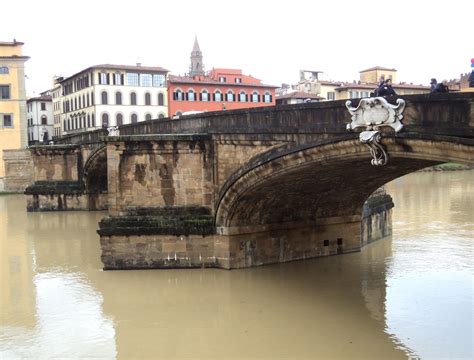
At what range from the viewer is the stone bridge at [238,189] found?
1374cm

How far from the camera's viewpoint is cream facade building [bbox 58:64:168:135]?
164 ft

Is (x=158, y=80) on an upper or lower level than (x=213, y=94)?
upper

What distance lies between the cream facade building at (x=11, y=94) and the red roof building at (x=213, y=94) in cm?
1284

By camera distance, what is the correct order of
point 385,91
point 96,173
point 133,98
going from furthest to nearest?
point 133,98, point 96,173, point 385,91

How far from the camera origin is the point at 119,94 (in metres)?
51.0

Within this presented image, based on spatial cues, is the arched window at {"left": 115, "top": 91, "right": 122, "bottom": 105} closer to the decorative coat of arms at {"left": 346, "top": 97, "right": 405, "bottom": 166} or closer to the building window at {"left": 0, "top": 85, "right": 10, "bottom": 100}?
the building window at {"left": 0, "top": 85, "right": 10, "bottom": 100}

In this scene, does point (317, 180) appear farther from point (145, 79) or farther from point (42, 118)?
point (42, 118)

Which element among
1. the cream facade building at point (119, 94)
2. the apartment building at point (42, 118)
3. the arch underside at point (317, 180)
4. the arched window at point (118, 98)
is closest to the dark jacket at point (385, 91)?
the arch underside at point (317, 180)

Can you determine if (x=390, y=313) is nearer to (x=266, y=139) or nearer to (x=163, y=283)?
(x=266, y=139)

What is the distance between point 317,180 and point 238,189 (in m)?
2.19

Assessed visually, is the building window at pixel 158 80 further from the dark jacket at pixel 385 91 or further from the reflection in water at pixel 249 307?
the dark jacket at pixel 385 91

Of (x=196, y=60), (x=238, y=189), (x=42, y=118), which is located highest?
(x=196, y=60)

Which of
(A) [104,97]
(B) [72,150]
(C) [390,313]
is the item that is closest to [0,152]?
(A) [104,97]

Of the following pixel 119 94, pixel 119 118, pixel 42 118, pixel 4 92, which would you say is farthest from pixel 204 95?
pixel 42 118
